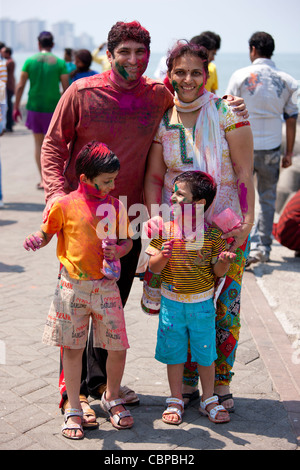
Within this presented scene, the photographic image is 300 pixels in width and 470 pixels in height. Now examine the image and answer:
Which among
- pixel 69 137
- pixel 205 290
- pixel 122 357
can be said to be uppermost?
pixel 69 137

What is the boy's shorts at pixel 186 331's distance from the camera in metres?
3.32

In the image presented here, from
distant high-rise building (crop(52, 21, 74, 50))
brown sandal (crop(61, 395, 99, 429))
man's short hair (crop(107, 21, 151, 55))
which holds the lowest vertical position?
brown sandal (crop(61, 395, 99, 429))

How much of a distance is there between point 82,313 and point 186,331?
23.3 inches

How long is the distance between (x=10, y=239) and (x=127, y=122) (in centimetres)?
403

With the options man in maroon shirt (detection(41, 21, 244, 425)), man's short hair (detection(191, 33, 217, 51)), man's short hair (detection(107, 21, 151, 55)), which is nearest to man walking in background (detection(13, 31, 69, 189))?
man's short hair (detection(191, 33, 217, 51))

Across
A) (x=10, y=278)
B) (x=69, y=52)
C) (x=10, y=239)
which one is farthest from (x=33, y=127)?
(x=69, y=52)

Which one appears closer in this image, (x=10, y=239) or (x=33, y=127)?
(x=10, y=239)

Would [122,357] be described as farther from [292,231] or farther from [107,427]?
[292,231]

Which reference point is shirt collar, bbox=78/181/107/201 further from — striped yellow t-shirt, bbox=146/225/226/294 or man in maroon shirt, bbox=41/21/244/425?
striped yellow t-shirt, bbox=146/225/226/294

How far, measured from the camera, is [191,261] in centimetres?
329

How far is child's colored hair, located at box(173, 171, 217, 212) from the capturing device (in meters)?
3.14

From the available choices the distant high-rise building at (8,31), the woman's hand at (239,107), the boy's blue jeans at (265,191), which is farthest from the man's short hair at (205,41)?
the distant high-rise building at (8,31)

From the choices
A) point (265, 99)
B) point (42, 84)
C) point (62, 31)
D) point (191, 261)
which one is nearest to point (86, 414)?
point (191, 261)
